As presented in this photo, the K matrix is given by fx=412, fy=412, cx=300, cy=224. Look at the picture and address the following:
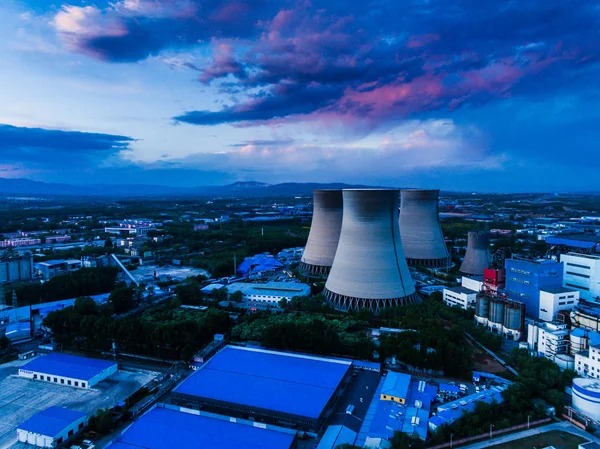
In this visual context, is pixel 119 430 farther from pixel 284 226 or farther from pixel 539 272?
pixel 284 226

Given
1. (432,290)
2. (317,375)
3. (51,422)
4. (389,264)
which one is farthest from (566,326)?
(51,422)

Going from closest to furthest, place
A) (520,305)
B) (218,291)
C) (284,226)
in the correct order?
(520,305), (218,291), (284,226)

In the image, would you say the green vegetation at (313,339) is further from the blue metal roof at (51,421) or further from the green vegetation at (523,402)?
the blue metal roof at (51,421)

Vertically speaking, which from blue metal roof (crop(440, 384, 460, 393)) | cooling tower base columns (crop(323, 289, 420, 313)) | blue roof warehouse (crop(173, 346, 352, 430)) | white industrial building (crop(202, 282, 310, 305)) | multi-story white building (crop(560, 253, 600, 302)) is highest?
multi-story white building (crop(560, 253, 600, 302))

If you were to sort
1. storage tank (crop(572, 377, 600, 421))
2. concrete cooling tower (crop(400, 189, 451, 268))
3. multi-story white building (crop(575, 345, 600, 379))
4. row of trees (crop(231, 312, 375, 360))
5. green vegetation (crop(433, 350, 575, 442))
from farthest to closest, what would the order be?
concrete cooling tower (crop(400, 189, 451, 268)) < row of trees (crop(231, 312, 375, 360)) < multi-story white building (crop(575, 345, 600, 379)) < storage tank (crop(572, 377, 600, 421)) < green vegetation (crop(433, 350, 575, 442))

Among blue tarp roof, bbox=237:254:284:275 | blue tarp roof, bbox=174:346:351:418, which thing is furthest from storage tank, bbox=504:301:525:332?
blue tarp roof, bbox=237:254:284:275

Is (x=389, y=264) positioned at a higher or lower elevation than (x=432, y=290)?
higher

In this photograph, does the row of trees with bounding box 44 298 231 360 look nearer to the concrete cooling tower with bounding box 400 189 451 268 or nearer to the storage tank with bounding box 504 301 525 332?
the storage tank with bounding box 504 301 525 332
